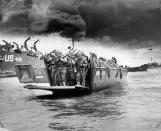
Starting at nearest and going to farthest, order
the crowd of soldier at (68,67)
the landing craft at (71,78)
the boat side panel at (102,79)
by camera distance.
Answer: the landing craft at (71,78), the crowd of soldier at (68,67), the boat side panel at (102,79)

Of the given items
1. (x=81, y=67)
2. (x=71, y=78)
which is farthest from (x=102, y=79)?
(x=71, y=78)

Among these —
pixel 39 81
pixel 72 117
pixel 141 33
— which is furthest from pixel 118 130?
pixel 39 81

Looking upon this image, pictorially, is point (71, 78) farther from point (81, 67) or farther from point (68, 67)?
point (81, 67)

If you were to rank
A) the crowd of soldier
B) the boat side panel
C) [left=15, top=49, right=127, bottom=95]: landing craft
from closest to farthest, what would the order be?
[left=15, top=49, right=127, bottom=95]: landing craft → the crowd of soldier → the boat side panel

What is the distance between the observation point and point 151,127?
20.5 feet

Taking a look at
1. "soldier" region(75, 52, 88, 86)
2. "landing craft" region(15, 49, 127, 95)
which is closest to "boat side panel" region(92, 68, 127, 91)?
"landing craft" region(15, 49, 127, 95)

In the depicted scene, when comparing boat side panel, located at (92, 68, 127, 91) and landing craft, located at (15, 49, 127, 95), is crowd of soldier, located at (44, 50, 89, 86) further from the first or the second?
boat side panel, located at (92, 68, 127, 91)

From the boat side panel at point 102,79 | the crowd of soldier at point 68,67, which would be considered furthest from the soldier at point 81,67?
the boat side panel at point 102,79

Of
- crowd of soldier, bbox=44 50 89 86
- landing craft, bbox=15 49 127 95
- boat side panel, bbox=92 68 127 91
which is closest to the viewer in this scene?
landing craft, bbox=15 49 127 95

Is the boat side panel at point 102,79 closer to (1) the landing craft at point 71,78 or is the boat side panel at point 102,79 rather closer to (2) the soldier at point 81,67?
(1) the landing craft at point 71,78

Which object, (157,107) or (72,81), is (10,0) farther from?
(157,107)

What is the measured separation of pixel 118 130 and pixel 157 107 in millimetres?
3713

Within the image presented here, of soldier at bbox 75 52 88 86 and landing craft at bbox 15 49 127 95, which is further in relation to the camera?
soldier at bbox 75 52 88 86

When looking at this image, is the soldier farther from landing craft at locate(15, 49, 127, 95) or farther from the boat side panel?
the boat side panel
